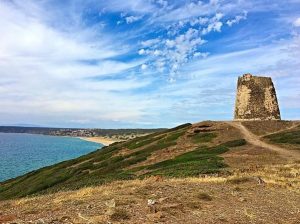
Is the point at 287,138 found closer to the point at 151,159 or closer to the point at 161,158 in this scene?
the point at 161,158

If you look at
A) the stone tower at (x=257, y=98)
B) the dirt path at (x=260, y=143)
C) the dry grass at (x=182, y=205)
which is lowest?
the dry grass at (x=182, y=205)

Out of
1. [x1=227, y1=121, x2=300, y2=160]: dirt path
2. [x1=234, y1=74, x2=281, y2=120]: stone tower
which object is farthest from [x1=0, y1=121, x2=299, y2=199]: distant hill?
[x1=234, y1=74, x2=281, y2=120]: stone tower

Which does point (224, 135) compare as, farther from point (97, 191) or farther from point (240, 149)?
point (97, 191)

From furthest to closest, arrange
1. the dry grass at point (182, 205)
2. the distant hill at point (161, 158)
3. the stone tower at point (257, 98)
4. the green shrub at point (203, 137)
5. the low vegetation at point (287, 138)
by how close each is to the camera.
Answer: the stone tower at point (257, 98)
the green shrub at point (203, 137)
the low vegetation at point (287, 138)
the distant hill at point (161, 158)
the dry grass at point (182, 205)

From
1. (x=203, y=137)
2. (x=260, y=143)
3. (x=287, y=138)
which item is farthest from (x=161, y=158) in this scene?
(x=287, y=138)

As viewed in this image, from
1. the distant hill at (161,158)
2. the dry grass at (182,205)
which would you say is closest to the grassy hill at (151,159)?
the distant hill at (161,158)

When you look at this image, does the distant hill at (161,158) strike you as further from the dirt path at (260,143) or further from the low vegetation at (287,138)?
the dirt path at (260,143)

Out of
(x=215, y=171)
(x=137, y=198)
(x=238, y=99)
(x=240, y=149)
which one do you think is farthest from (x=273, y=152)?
(x=137, y=198)

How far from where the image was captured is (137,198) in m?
16.7

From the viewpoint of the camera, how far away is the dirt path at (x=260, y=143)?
3688 centimetres

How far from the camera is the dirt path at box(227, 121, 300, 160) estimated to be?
3688cm

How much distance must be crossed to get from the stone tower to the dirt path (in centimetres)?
327

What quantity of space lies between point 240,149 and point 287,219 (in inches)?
1041

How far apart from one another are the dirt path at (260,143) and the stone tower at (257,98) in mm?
3274
